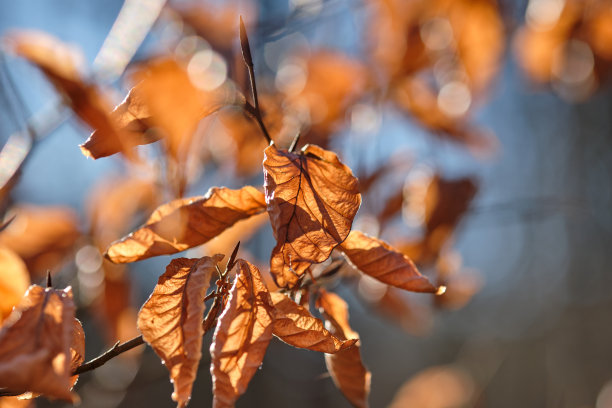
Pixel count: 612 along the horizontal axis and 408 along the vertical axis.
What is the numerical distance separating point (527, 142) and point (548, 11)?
4936 millimetres

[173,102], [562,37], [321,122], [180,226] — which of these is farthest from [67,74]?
[562,37]

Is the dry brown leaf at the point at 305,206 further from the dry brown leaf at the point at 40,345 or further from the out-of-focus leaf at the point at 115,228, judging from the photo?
the out-of-focus leaf at the point at 115,228

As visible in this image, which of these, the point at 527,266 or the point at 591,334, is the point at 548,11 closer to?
the point at 527,266

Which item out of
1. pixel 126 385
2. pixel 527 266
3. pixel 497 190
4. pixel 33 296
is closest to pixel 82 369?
pixel 33 296

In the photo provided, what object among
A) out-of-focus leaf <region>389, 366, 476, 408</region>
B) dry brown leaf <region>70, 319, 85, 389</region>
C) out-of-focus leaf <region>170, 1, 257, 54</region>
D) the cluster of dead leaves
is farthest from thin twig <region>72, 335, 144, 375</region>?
out-of-focus leaf <region>389, 366, 476, 408</region>

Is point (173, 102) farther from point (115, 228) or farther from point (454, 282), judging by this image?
point (454, 282)

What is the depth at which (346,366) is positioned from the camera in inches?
18.2

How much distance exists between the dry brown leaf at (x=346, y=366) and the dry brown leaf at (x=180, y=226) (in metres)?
0.14

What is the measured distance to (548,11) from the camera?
1110 millimetres

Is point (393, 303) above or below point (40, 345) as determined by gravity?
below

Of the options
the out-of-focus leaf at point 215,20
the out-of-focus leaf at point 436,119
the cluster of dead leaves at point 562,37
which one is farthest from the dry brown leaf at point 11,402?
the cluster of dead leaves at point 562,37

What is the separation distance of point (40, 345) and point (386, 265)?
240mm

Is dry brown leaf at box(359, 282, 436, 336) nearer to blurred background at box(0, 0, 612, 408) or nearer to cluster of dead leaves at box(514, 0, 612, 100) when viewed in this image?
blurred background at box(0, 0, 612, 408)

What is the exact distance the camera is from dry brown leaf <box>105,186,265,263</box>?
37 centimetres
